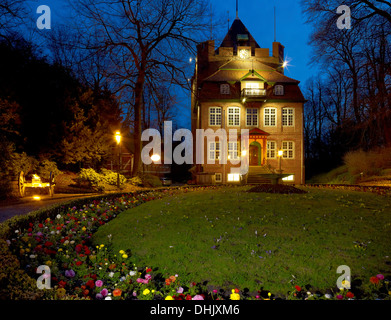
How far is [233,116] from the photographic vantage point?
29859 mm

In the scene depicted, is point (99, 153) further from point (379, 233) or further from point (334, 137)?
point (334, 137)

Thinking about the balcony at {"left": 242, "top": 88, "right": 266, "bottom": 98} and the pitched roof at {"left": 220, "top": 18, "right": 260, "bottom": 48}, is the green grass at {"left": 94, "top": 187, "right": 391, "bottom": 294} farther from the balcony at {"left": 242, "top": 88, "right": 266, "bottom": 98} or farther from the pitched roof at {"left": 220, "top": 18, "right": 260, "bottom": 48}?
the pitched roof at {"left": 220, "top": 18, "right": 260, "bottom": 48}

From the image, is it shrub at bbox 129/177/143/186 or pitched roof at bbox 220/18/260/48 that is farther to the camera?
pitched roof at bbox 220/18/260/48

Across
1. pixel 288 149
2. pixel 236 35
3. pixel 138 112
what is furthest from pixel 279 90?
pixel 138 112

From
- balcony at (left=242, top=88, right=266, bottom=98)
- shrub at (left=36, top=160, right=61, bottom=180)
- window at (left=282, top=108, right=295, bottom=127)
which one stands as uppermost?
balcony at (left=242, top=88, right=266, bottom=98)

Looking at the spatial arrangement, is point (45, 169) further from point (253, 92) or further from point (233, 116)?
point (253, 92)

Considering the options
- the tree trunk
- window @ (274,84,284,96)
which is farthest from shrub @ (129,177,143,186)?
window @ (274,84,284,96)

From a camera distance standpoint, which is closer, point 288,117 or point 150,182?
point 150,182

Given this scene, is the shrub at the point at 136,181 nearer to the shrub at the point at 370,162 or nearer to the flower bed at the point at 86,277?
the flower bed at the point at 86,277

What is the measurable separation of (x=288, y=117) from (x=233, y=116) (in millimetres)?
5642

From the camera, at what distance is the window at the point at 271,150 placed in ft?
97.8

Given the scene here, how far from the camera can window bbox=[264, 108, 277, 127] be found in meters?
30.1

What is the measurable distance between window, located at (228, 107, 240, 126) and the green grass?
21.9 m

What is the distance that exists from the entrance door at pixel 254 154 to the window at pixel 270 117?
2458 mm
